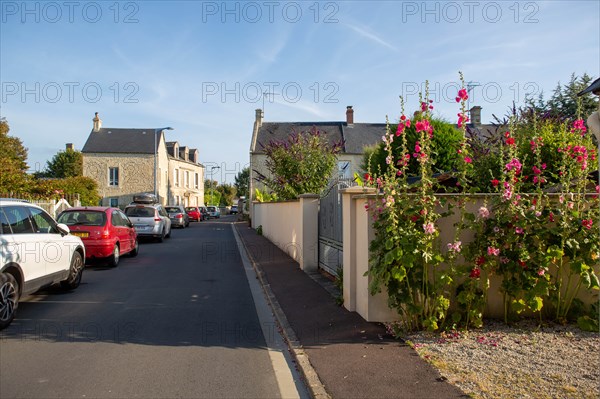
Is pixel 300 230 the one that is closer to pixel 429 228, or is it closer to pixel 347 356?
pixel 429 228

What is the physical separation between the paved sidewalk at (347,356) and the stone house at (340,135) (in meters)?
31.7

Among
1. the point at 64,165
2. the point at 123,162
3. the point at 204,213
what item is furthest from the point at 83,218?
the point at 64,165

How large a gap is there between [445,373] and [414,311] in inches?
45.4

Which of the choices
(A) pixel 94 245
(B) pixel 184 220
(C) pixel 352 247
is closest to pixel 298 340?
(C) pixel 352 247

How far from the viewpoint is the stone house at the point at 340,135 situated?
4047 centimetres

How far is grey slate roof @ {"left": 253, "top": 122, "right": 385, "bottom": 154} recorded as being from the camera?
1615 inches

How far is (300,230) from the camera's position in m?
11.5

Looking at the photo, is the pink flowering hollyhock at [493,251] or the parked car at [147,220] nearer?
the pink flowering hollyhock at [493,251]

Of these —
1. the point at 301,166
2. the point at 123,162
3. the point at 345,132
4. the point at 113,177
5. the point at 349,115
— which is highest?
the point at 349,115

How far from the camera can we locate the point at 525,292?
5.48 meters

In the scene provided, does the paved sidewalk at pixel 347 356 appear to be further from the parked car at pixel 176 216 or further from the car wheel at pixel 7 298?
the parked car at pixel 176 216

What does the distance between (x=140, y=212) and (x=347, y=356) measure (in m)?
17.1

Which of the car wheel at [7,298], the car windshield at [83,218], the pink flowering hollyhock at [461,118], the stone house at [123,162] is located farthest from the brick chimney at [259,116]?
the pink flowering hollyhock at [461,118]

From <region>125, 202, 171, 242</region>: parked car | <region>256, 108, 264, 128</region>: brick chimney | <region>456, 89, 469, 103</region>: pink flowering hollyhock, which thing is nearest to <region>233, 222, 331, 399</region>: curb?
<region>456, 89, 469, 103</region>: pink flowering hollyhock
